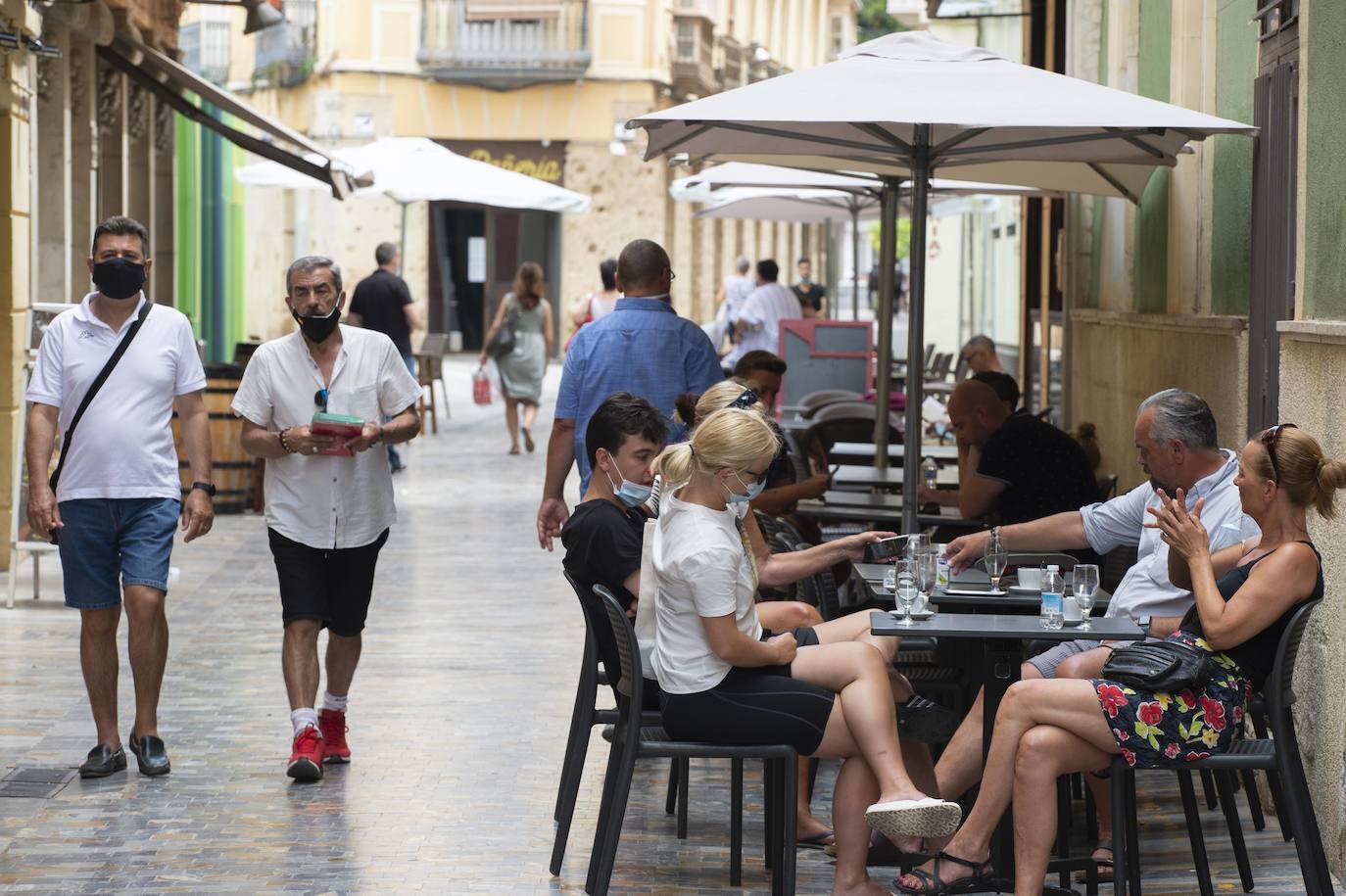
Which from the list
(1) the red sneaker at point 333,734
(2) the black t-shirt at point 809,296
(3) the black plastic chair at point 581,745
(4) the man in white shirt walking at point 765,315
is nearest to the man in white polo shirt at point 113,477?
(1) the red sneaker at point 333,734

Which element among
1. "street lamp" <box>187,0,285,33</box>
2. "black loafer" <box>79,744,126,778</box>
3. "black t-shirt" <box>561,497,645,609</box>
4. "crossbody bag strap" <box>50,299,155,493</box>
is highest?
"street lamp" <box>187,0,285,33</box>

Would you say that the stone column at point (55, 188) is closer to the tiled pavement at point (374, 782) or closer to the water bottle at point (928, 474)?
the tiled pavement at point (374, 782)

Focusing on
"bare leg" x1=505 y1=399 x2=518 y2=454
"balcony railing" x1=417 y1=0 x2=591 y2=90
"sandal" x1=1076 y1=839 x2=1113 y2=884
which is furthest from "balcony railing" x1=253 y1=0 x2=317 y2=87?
"sandal" x1=1076 y1=839 x2=1113 y2=884

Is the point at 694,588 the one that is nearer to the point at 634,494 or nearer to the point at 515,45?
the point at 634,494

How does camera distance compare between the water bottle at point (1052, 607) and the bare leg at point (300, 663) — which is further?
the bare leg at point (300, 663)

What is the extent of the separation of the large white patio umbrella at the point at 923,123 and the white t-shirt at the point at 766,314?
9.60m

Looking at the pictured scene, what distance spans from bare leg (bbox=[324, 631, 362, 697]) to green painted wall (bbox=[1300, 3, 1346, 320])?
344cm

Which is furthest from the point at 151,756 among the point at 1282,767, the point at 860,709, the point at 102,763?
the point at 1282,767

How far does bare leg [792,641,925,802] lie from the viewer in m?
5.27

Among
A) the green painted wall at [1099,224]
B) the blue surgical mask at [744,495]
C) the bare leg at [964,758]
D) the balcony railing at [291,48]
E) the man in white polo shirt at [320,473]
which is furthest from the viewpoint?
the balcony railing at [291,48]

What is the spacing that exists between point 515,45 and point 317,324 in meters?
32.5

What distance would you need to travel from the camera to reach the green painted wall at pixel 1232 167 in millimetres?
8164

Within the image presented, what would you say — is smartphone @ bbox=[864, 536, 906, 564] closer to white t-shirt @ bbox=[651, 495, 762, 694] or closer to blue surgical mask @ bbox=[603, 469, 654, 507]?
blue surgical mask @ bbox=[603, 469, 654, 507]

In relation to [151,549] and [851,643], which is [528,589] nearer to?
[151,549]
